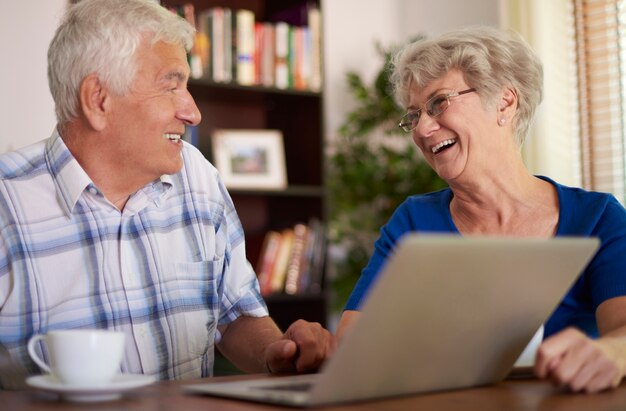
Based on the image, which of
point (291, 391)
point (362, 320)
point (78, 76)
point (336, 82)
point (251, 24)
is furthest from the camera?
point (336, 82)

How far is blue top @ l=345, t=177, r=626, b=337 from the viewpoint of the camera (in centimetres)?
149

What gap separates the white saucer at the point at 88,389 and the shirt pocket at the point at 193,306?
625 mm

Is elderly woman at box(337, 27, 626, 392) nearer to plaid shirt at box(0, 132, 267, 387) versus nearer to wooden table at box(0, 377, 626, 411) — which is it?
plaid shirt at box(0, 132, 267, 387)

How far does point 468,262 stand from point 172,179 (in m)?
1.03

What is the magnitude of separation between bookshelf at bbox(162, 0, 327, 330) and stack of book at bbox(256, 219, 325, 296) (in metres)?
0.04

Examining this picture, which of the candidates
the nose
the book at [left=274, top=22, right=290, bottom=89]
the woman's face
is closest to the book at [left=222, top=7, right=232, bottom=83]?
the book at [left=274, top=22, right=290, bottom=89]

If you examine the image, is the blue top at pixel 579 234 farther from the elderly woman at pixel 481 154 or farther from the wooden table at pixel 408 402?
the wooden table at pixel 408 402

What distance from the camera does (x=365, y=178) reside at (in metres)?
3.67

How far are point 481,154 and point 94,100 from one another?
0.82 metres

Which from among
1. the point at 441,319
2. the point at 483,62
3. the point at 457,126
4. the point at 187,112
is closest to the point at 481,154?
the point at 457,126

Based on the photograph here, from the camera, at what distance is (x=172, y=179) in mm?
1812

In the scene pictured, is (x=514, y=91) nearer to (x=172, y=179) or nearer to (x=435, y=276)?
(x=172, y=179)

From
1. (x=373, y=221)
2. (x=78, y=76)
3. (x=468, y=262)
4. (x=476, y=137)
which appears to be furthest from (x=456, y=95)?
(x=373, y=221)

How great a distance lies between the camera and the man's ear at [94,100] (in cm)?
173
